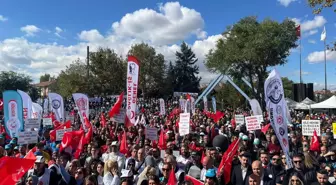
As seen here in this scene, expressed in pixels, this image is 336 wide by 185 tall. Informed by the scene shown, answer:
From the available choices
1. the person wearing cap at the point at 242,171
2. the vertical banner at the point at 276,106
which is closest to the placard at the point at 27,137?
the person wearing cap at the point at 242,171

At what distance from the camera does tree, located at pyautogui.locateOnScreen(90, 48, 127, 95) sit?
165ft

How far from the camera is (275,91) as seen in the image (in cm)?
711

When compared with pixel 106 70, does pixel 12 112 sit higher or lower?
lower

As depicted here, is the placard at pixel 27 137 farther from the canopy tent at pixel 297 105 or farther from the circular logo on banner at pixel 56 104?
the canopy tent at pixel 297 105

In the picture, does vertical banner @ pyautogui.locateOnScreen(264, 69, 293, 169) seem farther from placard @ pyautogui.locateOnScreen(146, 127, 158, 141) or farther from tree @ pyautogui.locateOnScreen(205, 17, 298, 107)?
tree @ pyautogui.locateOnScreen(205, 17, 298, 107)

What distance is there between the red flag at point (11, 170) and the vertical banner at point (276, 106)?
4643 millimetres

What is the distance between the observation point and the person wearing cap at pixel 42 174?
18.3 ft

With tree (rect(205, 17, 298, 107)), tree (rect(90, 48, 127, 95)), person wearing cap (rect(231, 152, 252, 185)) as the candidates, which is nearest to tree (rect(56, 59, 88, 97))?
tree (rect(90, 48, 127, 95))

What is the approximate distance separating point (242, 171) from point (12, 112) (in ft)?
28.5

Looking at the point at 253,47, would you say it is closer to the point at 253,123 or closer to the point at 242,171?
the point at 253,123

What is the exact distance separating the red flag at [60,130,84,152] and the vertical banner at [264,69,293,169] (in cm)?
555

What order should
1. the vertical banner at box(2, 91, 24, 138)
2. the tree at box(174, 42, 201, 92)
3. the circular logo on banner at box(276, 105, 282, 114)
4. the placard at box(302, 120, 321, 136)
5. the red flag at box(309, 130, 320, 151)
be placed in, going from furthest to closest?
the tree at box(174, 42, 201, 92) < the vertical banner at box(2, 91, 24, 138) < the placard at box(302, 120, 321, 136) < the red flag at box(309, 130, 320, 151) < the circular logo on banner at box(276, 105, 282, 114)

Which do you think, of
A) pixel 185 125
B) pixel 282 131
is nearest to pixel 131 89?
pixel 185 125

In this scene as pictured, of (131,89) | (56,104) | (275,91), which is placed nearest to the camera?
(275,91)
